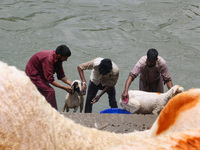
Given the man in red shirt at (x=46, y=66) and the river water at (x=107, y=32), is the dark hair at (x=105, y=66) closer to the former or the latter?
the man in red shirt at (x=46, y=66)

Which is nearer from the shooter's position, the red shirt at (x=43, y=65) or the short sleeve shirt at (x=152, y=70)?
the red shirt at (x=43, y=65)

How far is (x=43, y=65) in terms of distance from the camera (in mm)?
5621

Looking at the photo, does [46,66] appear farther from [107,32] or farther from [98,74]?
[107,32]

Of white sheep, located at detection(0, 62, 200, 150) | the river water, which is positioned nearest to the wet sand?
white sheep, located at detection(0, 62, 200, 150)

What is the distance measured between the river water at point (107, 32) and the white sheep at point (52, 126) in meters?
7.75

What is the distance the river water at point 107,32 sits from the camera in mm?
11570

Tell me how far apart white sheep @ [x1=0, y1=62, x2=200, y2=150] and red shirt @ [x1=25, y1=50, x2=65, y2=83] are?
12.4 feet

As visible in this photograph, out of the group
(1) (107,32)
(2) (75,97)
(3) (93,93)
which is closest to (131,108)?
(2) (75,97)

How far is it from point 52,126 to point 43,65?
13.7 feet

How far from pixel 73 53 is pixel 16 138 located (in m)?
10.6

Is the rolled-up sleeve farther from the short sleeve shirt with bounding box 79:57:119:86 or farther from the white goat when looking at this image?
the short sleeve shirt with bounding box 79:57:119:86

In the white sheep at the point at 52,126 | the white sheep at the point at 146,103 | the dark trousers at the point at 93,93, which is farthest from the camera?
the dark trousers at the point at 93,93

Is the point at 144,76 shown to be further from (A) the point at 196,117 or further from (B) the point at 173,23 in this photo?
(B) the point at 173,23

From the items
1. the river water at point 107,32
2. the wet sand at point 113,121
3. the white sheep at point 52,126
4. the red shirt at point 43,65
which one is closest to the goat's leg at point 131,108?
the wet sand at point 113,121
